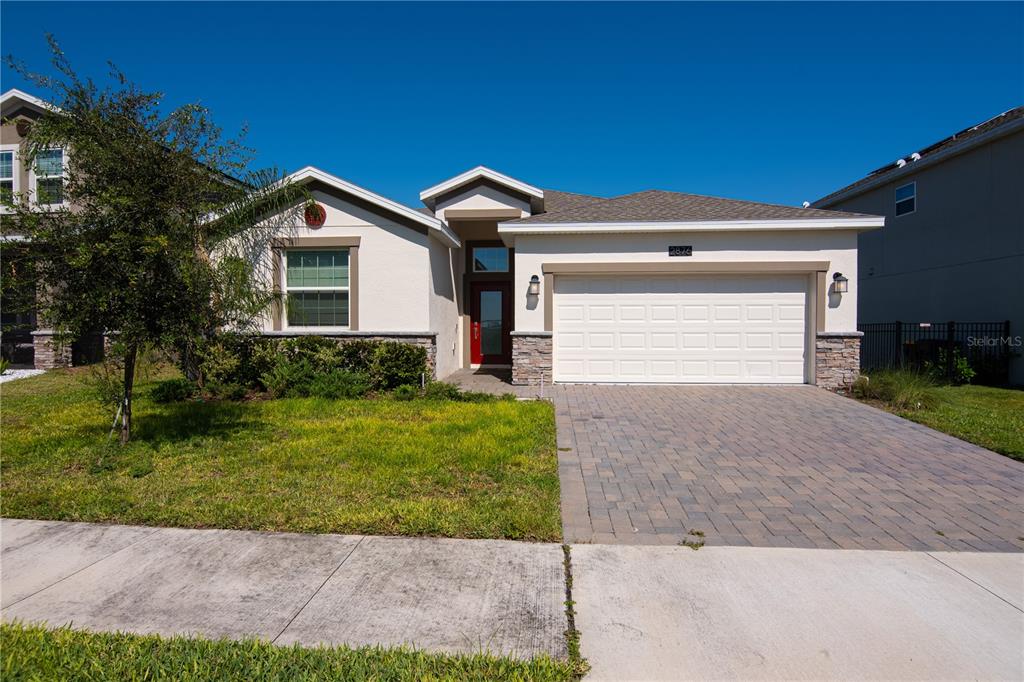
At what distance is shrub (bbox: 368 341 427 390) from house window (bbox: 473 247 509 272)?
17.6 feet

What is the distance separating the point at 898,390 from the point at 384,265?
1069 cm

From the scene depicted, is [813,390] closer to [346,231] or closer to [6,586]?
[346,231]

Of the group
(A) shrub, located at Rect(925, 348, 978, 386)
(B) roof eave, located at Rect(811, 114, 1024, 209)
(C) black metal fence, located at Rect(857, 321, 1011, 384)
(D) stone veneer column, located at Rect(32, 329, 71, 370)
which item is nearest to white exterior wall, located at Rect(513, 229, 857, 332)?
(C) black metal fence, located at Rect(857, 321, 1011, 384)

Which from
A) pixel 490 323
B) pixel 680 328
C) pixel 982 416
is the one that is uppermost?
pixel 490 323

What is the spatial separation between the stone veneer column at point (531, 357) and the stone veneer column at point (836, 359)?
235 inches

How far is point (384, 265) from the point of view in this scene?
40.9 feet

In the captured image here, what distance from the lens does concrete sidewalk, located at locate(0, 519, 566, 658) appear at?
3.19 m

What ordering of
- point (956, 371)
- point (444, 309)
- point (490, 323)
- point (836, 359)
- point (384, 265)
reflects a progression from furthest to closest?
point (490, 323) → point (444, 309) → point (956, 371) → point (384, 265) → point (836, 359)

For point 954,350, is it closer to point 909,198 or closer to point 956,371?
point 956,371

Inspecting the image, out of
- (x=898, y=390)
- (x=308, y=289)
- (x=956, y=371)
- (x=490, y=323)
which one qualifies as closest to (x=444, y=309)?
(x=490, y=323)

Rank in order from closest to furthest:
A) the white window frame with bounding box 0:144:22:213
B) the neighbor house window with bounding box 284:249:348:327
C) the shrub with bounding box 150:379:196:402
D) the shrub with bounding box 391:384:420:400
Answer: the shrub with bounding box 150:379:196:402 → the shrub with bounding box 391:384:420:400 → the neighbor house window with bounding box 284:249:348:327 → the white window frame with bounding box 0:144:22:213

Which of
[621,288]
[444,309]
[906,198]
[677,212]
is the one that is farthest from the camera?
[906,198]

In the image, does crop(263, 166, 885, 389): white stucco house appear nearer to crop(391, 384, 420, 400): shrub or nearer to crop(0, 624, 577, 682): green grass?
crop(391, 384, 420, 400): shrub

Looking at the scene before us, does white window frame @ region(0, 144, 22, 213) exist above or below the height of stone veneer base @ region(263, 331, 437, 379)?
above
